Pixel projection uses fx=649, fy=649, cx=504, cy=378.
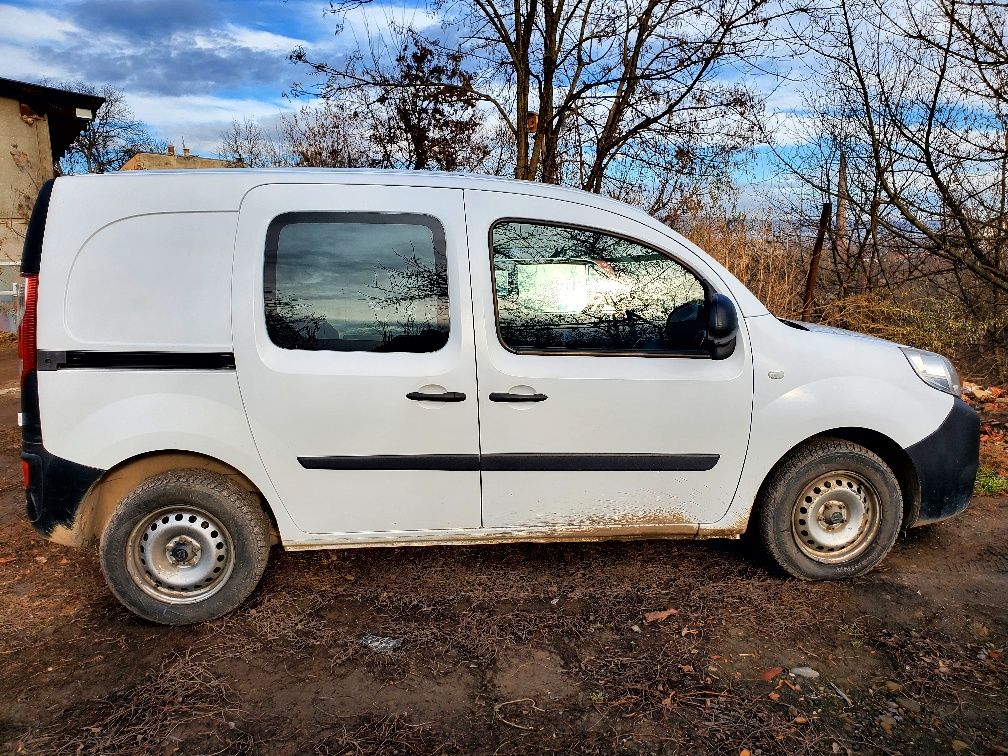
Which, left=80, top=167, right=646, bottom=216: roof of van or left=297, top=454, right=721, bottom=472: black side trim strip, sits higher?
left=80, top=167, right=646, bottom=216: roof of van

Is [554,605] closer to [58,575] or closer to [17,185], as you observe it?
[58,575]

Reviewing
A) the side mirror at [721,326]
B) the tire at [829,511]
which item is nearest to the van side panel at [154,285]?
the side mirror at [721,326]

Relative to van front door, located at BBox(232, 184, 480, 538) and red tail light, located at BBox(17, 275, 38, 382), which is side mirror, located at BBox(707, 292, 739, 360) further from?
red tail light, located at BBox(17, 275, 38, 382)

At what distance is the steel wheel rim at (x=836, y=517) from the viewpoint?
3219 mm

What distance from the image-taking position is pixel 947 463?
3.24 meters

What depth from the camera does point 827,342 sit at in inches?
124

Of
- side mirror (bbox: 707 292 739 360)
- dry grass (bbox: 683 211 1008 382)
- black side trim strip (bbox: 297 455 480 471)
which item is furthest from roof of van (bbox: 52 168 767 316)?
dry grass (bbox: 683 211 1008 382)

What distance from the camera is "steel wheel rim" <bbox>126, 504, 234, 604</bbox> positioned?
2.93 m

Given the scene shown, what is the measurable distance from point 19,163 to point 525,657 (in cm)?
1965

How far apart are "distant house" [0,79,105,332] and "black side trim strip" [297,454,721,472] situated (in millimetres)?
16409

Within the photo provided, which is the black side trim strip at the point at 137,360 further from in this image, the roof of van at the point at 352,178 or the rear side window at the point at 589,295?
the rear side window at the point at 589,295

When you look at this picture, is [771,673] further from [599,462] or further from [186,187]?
[186,187]

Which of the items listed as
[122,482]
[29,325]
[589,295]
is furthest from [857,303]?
[29,325]

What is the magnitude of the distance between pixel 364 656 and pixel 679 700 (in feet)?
4.16
